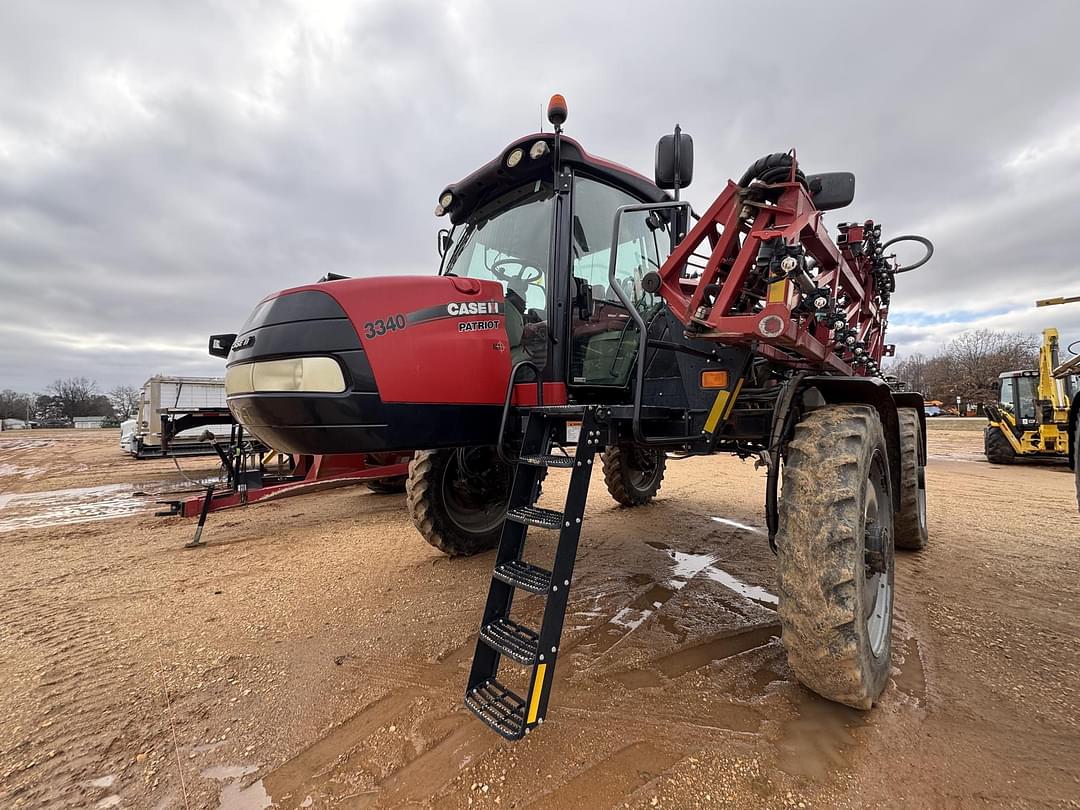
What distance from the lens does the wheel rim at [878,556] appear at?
8.38ft

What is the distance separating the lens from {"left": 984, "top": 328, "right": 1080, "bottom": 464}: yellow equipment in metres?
11.1

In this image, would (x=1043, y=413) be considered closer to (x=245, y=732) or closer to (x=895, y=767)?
(x=895, y=767)

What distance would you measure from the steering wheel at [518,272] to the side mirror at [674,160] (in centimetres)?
87

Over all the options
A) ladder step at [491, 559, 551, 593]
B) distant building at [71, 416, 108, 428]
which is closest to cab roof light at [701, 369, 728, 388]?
ladder step at [491, 559, 551, 593]

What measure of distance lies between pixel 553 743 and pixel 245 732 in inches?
53.1

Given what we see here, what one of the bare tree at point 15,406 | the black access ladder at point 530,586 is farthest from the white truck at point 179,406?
the bare tree at point 15,406

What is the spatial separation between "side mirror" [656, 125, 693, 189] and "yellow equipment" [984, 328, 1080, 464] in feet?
41.9

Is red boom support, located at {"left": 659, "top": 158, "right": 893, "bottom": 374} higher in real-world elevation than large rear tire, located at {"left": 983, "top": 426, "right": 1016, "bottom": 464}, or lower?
higher

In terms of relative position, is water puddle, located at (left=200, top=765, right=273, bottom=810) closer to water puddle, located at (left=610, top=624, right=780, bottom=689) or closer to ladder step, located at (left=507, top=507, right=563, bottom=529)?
ladder step, located at (left=507, top=507, right=563, bottom=529)

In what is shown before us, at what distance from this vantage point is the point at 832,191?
2598 mm

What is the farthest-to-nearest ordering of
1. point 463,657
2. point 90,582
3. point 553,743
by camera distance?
point 90,582 < point 463,657 < point 553,743

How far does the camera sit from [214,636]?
3.07 m

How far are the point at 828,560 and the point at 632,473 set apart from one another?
4295mm

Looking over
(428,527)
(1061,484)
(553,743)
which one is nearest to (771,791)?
(553,743)
